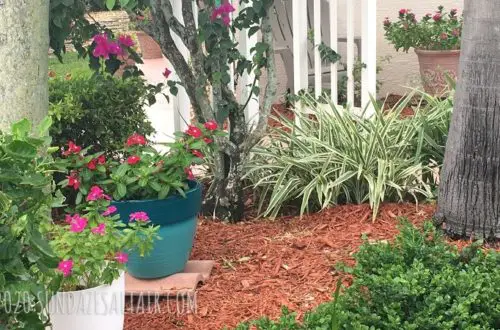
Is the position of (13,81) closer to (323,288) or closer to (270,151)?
(323,288)

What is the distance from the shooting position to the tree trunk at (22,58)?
9.80 feet

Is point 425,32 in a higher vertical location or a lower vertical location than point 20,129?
higher

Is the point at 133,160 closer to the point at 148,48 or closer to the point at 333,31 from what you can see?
the point at 333,31

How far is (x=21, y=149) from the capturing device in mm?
2277

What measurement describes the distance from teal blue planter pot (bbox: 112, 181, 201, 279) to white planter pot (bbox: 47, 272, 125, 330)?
1.99 feet

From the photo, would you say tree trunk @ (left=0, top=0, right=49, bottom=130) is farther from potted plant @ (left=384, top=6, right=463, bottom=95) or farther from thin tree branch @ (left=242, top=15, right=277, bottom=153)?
potted plant @ (left=384, top=6, right=463, bottom=95)

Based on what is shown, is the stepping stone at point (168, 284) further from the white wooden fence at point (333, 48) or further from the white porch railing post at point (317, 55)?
the white porch railing post at point (317, 55)

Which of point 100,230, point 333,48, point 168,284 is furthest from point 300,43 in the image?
point 100,230

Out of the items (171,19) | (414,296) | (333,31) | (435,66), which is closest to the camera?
(414,296)

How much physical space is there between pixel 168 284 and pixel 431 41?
4.93 meters

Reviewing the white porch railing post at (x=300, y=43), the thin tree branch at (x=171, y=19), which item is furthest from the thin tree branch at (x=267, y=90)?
the white porch railing post at (x=300, y=43)

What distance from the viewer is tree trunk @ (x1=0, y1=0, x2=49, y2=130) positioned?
9.80 feet

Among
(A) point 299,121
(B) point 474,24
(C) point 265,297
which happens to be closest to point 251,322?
(C) point 265,297

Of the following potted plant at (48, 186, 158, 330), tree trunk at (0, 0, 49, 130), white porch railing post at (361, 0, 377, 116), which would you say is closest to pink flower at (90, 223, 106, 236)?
potted plant at (48, 186, 158, 330)
